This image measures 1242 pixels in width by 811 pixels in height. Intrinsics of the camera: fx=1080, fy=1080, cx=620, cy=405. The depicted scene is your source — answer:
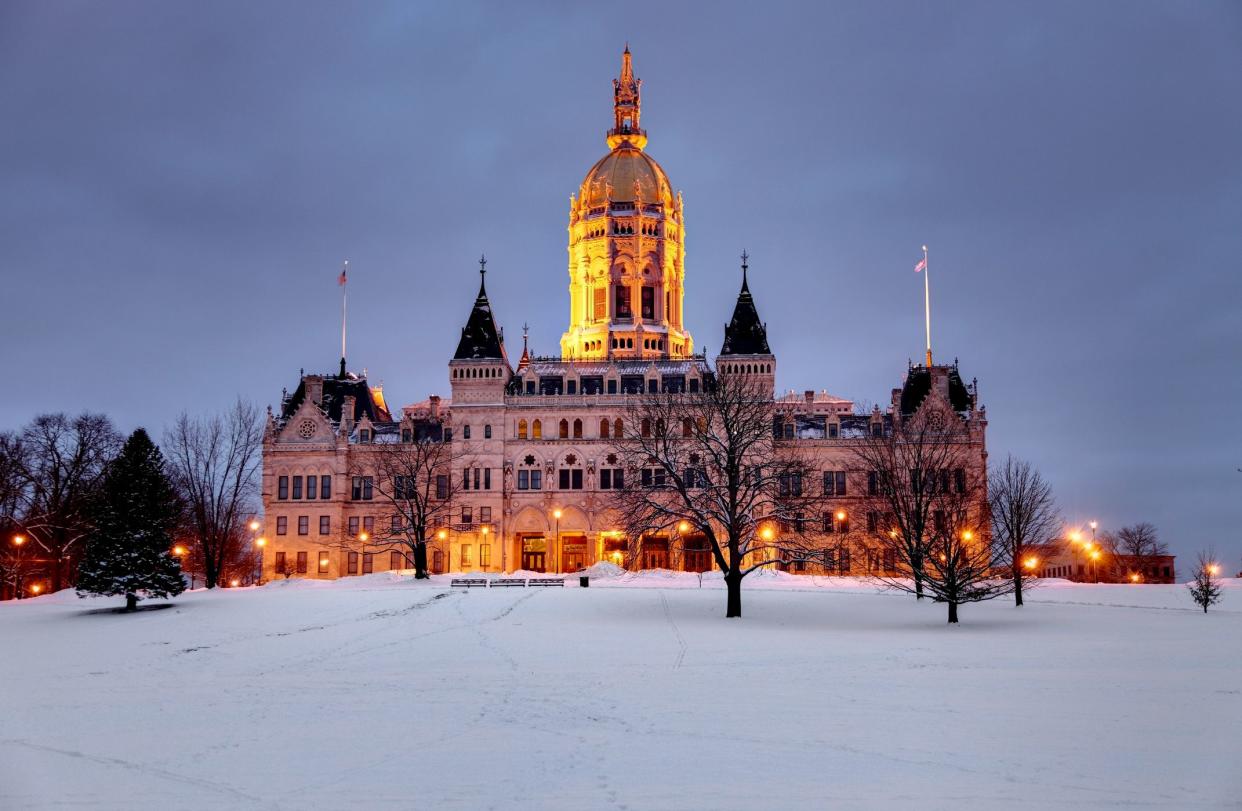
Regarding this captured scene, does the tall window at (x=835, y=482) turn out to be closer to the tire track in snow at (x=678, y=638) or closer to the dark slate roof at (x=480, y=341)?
the dark slate roof at (x=480, y=341)

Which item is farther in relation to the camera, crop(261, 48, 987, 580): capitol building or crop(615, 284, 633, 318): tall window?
crop(615, 284, 633, 318): tall window

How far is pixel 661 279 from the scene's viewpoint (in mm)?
102750

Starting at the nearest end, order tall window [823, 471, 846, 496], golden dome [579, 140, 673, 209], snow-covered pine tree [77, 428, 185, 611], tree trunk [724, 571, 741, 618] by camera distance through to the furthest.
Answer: tree trunk [724, 571, 741, 618] < snow-covered pine tree [77, 428, 185, 611] < tall window [823, 471, 846, 496] < golden dome [579, 140, 673, 209]

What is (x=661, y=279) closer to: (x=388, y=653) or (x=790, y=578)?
(x=790, y=578)

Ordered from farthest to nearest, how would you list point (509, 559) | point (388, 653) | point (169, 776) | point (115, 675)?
point (509, 559) → point (388, 653) → point (115, 675) → point (169, 776)

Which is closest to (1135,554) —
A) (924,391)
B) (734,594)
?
(924,391)

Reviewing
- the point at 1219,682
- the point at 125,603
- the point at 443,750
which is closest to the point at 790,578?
the point at 125,603

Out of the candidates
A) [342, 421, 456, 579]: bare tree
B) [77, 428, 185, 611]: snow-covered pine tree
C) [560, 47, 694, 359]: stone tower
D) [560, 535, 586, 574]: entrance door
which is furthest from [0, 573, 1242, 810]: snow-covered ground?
[560, 47, 694, 359]: stone tower

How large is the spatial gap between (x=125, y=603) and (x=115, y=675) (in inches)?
1012

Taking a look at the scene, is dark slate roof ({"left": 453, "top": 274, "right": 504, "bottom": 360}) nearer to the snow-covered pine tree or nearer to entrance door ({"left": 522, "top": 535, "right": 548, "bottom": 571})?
entrance door ({"left": 522, "top": 535, "right": 548, "bottom": 571})

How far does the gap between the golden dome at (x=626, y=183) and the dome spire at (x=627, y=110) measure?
178 inches

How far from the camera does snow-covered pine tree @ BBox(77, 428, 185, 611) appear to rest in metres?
46.5

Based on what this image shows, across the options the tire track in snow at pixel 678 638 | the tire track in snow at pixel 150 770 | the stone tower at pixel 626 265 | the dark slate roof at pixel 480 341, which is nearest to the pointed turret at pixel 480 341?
the dark slate roof at pixel 480 341

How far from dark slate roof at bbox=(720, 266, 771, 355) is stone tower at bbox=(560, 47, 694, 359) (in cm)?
1440
